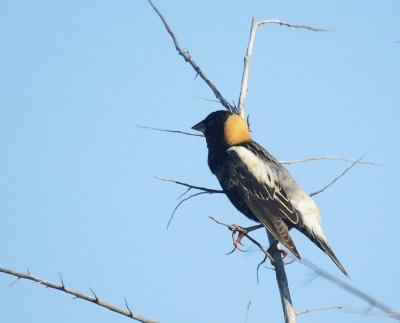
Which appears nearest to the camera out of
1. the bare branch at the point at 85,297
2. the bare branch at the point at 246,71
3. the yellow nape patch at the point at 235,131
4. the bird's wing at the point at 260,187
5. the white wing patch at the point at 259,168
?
the bare branch at the point at 85,297

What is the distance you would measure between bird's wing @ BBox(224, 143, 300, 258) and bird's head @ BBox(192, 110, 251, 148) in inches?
6.0

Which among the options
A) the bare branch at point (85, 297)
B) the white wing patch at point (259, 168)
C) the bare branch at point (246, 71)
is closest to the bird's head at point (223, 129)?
the white wing patch at point (259, 168)

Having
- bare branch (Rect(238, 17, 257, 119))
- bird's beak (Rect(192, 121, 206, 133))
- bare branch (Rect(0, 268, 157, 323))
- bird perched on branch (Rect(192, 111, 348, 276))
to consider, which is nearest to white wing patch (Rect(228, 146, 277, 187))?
bird perched on branch (Rect(192, 111, 348, 276))

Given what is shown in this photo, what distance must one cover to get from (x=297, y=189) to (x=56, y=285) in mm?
2520

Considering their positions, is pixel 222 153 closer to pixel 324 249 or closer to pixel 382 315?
pixel 324 249

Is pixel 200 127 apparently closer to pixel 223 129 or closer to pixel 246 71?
pixel 223 129

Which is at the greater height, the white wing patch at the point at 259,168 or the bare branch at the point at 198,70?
the bare branch at the point at 198,70

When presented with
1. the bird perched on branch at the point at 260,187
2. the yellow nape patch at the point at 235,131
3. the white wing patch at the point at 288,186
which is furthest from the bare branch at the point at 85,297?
the yellow nape patch at the point at 235,131

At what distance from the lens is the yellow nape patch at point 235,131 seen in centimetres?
539

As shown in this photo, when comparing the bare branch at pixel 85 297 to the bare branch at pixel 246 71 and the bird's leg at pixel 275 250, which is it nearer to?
the bird's leg at pixel 275 250

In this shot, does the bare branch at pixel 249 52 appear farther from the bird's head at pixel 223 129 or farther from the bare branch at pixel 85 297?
the bare branch at pixel 85 297

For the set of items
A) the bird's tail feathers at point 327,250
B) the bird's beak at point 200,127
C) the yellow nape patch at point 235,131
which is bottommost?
the bird's tail feathers at point 327,250

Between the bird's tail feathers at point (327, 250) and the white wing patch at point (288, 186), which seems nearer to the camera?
the bird's tail feathers at point (327, 250)

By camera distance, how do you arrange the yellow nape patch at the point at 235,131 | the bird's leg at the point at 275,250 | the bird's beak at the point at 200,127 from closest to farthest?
1. the bird's leg at the point at 275,250
2. the yellow nape patch at the point at 235,131
3. the bird's beak at the point at 200,127
